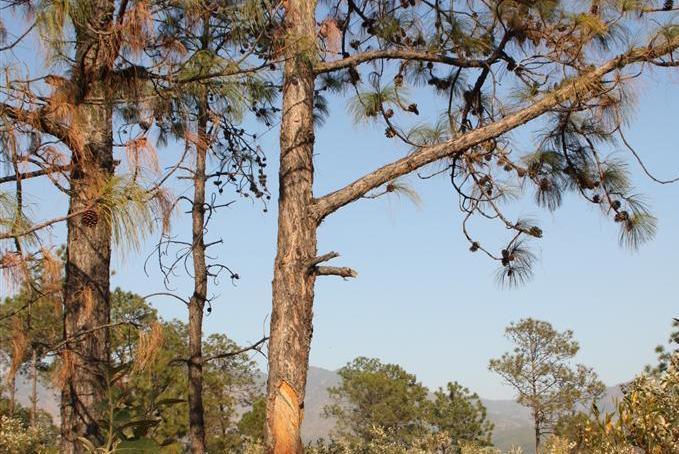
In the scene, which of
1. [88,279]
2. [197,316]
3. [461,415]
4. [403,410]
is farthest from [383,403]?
[88,279]

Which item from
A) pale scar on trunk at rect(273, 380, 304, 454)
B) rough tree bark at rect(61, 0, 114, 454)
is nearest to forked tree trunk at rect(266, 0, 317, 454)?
pale scar on trunk at rect(273, 380, 304, 454)

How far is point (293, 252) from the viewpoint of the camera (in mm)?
4488

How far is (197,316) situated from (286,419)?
340 centimetres

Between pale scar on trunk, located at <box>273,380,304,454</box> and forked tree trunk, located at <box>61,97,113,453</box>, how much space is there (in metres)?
1.01

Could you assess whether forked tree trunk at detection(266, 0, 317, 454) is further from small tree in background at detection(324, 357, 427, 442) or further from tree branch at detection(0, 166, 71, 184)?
small tree in background at detection(324, 357, 427, 442)

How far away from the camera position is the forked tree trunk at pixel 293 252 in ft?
14.0

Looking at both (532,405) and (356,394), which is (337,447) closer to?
(532,405)

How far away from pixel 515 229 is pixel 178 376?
19.9 m

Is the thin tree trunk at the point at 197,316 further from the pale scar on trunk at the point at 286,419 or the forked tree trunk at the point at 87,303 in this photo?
the pale scar on trunk at the point at 286,419

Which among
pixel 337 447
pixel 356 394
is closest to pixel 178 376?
pixel 337 447

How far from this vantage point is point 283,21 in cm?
507

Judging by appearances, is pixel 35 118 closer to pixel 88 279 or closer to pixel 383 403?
pixel 88 279

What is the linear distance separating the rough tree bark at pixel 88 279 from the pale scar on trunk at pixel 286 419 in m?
1.02

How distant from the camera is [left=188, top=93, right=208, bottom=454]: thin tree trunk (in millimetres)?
7203
